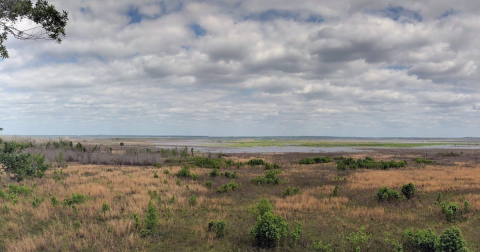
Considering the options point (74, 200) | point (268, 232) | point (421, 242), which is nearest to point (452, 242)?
point (421, 242)

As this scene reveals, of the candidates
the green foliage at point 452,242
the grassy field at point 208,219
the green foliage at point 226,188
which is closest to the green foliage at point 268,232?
the grassy field at point 208,219

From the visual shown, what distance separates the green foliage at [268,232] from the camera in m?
9.43

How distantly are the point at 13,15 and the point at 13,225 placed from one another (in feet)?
27.4

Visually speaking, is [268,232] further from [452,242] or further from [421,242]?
[452,242]

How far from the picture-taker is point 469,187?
65.2 ft

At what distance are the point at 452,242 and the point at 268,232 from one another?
536 centimetres

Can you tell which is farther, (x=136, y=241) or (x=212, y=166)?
(x=212, y=166)

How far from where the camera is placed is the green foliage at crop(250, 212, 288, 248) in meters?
9.43

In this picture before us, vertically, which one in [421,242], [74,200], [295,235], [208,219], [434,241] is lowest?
[208,219]

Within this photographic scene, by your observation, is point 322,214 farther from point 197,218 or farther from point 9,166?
point 9,166

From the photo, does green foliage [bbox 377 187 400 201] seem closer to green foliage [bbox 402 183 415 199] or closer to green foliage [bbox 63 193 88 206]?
green foliage [bbox 402 183 415 199]

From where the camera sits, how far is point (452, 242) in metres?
7.89

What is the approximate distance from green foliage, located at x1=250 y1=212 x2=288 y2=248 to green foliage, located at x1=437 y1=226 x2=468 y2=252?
15.3ft

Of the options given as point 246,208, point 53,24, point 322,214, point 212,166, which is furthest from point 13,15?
point 212,166
